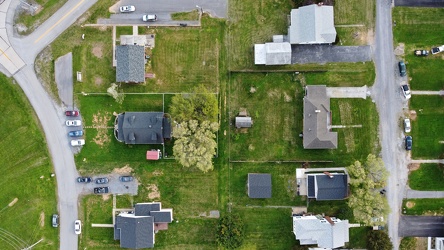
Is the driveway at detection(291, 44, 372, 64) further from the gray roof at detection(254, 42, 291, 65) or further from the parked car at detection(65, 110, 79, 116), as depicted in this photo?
the parked car at detection(65, 110, 79, 116)

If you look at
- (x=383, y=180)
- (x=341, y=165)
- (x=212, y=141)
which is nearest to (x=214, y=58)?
(x=212, y=141)

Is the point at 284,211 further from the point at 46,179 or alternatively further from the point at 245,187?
the point at 46,179

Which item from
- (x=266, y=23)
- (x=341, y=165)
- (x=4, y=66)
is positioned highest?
(x=266, y=23)

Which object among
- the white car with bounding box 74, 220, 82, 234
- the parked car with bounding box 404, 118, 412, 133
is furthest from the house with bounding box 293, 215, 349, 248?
the white car with bounding box 74, 220, 82, 234

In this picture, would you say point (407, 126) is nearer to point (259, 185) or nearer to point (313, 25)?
point (313, 25)

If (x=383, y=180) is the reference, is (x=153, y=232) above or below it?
below

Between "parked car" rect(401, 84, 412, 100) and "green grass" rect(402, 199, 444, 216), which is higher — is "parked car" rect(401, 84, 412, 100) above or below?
above

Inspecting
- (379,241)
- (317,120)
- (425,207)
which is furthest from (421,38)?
(379,241)

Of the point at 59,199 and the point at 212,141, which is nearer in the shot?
the point at 212,141
